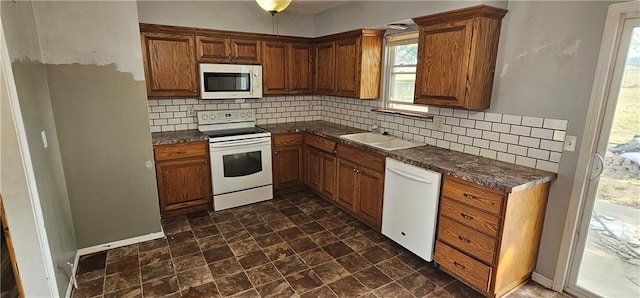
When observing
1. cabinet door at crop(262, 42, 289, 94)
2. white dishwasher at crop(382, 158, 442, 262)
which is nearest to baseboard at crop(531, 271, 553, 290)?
white dishwasher at crop(382, 158, 442, 262)

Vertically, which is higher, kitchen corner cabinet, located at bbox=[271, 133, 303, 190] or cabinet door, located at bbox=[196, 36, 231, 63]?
cabinet door, located at bbox=[196, 36, 231, 63]

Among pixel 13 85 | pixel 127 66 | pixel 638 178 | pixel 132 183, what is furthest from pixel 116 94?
pixel 638 178

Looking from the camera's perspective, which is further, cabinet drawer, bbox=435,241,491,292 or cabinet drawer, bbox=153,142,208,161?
cabinet drawer, bbox=153,142,208,161

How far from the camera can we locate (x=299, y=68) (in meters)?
4.41

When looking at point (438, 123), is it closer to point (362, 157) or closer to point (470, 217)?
point (362, 157)

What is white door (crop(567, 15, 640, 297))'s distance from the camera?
197 cm

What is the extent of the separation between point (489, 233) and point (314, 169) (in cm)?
234

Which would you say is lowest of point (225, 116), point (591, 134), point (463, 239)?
point (463, 239)

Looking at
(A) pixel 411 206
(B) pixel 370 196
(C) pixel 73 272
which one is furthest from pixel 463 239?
(C) pixel 73 272

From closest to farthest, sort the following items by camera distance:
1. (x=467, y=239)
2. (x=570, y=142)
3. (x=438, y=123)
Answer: (x=570, y=142) < (x=467, y=239) < (x=438, y=123)

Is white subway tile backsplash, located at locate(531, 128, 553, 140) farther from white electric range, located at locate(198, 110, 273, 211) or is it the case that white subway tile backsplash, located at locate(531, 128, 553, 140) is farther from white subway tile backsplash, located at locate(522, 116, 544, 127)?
white electric range, located at locate(198, 110, 273, 211)

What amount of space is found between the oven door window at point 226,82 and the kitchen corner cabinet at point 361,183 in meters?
1.41

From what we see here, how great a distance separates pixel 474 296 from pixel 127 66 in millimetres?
3313

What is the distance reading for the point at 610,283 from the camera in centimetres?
221
